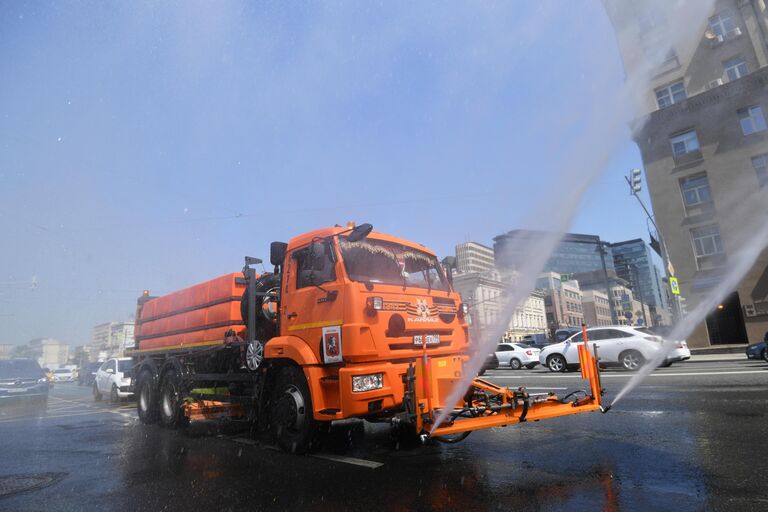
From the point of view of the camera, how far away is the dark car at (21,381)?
548 inches

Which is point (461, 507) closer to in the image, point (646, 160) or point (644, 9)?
point (644, 9)

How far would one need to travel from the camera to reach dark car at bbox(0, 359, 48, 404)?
13924 millimetres

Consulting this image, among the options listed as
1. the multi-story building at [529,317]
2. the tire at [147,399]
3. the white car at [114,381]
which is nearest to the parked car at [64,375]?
the white car at [114,381]

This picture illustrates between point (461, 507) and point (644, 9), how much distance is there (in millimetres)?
5310

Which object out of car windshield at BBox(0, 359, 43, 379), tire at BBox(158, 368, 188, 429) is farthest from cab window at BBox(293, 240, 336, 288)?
car windshield at BBox(0, 359, 43, 379)

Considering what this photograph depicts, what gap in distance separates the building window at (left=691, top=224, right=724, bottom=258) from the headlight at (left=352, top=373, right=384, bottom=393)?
22100 mm

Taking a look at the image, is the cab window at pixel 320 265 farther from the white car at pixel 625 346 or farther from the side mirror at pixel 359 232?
the white car at pixel 625 346

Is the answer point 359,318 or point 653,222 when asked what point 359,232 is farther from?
point 653,222

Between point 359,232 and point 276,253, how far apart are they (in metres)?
1.77

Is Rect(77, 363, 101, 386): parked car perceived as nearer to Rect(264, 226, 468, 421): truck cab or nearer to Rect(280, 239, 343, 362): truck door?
Rect(280, 239, 343, 362): truck door

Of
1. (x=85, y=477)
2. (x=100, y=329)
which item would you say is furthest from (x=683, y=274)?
(x=100, y=329)

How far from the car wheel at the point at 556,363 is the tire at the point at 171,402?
15354 mm

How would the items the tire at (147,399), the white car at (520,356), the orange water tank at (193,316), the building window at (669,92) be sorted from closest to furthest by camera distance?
the orange water tank at (193,316) → the tire at (147,399) → the building window at (669,92) → the white car at (520,356)

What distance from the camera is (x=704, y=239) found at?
2311cm
